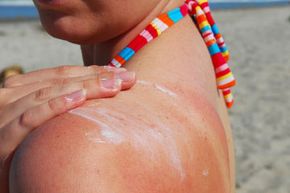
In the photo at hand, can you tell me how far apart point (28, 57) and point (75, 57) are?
0.51 meters

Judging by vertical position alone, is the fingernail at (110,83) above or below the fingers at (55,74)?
above

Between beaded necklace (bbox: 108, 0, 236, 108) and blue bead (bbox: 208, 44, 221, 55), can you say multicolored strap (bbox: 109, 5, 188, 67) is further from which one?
blue bead (bbox: 208, 44, 221, 55)

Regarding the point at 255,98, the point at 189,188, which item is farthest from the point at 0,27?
the point at 189,188

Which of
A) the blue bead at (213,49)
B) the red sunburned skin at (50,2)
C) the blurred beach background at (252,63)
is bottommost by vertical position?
the blurred beach background at (252,63)

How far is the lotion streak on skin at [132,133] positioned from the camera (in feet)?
3.71

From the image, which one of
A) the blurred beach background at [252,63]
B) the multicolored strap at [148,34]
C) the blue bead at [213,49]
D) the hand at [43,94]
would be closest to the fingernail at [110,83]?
the hand at [43,94]

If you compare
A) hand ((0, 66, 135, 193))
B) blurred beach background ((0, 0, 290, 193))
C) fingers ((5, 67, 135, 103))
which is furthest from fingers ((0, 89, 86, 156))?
blurred beach background ((0, 0, 290, 193))

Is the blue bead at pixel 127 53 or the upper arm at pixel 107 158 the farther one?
the blue bead at pixel 127 53

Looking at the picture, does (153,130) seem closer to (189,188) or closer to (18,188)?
(189,188)

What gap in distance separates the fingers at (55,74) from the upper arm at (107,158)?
0.65 feet

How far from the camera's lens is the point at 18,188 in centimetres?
108

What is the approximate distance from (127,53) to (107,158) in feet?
1.59

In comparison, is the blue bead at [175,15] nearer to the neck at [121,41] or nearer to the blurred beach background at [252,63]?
the neck at [121,41]

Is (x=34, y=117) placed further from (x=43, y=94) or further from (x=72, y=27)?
(x=72, y=27)
